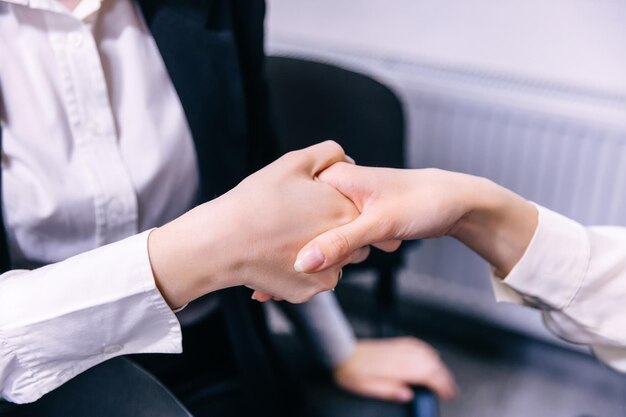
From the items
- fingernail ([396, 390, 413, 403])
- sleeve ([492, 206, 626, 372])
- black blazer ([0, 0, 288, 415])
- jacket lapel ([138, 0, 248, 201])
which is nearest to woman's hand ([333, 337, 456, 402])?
fingernail ([396, 390, 413, 403])

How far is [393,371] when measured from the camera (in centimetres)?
96

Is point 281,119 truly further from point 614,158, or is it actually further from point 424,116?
point 614,158

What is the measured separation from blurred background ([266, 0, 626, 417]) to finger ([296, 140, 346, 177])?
1.48ft

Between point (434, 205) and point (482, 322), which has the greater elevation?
point (434, 205)

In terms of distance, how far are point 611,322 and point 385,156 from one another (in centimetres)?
41

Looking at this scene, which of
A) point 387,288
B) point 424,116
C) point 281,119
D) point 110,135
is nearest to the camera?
point 110,135

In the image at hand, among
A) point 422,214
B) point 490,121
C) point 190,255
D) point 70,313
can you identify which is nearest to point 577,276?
point 422,214

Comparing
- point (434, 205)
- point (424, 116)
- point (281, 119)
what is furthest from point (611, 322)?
point (424, 116)

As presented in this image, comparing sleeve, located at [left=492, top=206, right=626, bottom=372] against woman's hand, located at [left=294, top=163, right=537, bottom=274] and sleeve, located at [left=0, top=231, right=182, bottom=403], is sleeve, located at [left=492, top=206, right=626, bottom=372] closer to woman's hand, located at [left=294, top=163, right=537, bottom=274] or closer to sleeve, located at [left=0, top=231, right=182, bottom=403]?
woman's hand, located at [left=294, top=163, right=537, bottom=274]

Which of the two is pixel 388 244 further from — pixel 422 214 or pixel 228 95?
pixel 228 95

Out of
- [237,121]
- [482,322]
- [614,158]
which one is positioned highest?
[237,121]

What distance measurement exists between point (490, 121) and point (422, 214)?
897mm

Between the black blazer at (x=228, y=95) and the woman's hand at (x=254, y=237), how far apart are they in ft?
0.45

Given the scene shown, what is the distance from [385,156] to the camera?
1032mm
